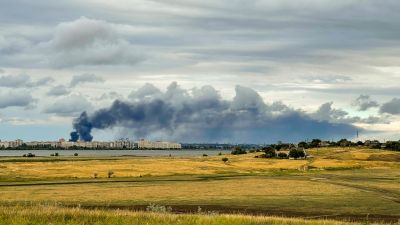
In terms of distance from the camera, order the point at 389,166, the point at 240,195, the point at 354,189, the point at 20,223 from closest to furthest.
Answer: the point at 20,223, the point at 240,195, the point at 354,189, the point at 389,166

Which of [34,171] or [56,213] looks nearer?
[56,213]

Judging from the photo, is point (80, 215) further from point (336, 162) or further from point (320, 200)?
point (336, 162)

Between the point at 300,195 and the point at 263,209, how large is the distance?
17248 mm

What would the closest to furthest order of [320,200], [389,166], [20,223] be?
[20,223] → [320,200] → [389,166]

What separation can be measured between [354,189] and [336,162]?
93.7 metres

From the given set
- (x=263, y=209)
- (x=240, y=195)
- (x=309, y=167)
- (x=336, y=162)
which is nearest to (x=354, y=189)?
(x=240, y=195)

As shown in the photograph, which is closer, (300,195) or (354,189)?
(300,195)

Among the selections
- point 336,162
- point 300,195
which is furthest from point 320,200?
point 336,162

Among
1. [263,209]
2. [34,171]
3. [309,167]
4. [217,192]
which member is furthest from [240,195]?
[309,167]

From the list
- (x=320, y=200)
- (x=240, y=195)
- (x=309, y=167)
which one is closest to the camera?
(x=320, y=200)

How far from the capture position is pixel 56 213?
2909 cm

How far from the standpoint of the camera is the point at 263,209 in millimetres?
57438

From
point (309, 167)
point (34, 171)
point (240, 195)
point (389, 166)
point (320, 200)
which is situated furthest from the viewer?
point (389, 166)

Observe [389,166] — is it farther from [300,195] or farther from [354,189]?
[300,195]
